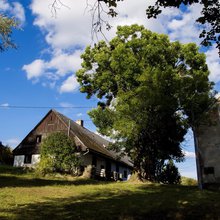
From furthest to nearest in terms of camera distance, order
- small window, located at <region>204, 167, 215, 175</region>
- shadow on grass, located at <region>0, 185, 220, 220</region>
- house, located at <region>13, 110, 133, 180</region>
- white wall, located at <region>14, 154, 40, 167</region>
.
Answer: white wall, located at <region>14, 154, 40, 167</region>
house, located at <region>13, 110, 133, 180</region>
small window, located at <region>204, 167, 215, 175</region>
shadow on grass, located at <region>0, 185, 220, 220</region>

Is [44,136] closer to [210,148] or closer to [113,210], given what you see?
[210,148]

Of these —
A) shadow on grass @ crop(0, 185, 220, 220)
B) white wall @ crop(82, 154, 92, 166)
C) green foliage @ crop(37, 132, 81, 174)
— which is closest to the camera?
shadow on grass @ crop(0, 185, 220, 220)

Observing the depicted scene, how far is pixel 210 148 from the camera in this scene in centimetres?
2641

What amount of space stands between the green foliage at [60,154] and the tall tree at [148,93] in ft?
19.7

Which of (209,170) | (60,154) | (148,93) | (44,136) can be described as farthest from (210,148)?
(44,136)

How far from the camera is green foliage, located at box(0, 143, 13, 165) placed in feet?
145

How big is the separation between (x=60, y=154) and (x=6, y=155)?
14.5 m

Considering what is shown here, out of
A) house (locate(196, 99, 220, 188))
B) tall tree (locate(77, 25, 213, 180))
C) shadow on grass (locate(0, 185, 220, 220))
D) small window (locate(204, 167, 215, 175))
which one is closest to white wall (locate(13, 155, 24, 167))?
tall tree (locate(77, 25, 213, 180))

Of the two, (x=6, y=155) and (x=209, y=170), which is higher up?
(x=6, y=155)

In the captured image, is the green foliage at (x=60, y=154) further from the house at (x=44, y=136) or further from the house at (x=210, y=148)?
the house at (x=210, y=148)

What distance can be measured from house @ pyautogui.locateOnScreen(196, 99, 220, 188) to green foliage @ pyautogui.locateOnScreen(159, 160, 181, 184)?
7.67 meters

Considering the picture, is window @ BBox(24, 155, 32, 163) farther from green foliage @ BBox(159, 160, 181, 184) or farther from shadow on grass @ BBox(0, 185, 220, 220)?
shadow on grass @ BBox(0, 185, 220, 220)

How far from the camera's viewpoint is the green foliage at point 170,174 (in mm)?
34031

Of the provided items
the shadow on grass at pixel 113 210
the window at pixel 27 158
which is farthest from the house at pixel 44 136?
the shadow on grass at pixel 113 210
